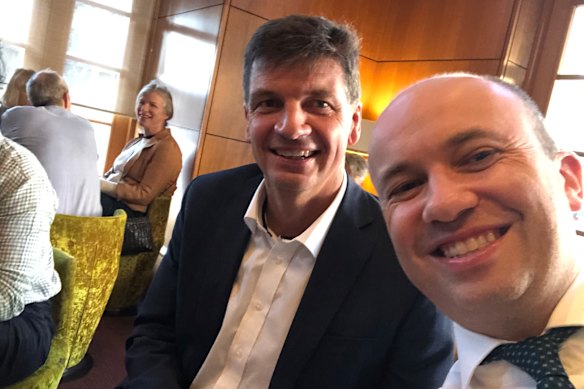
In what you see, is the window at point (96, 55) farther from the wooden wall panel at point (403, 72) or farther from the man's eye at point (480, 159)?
the man's eye at point (480, 159)

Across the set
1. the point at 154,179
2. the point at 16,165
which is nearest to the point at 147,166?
the point at 154,179

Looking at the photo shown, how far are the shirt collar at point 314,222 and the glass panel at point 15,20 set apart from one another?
3945 mm

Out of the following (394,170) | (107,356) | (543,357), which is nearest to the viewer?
(543,357)

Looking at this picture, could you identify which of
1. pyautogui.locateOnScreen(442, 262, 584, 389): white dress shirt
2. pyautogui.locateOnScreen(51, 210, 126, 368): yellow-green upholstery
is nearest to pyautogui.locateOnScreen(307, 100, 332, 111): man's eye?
pyautogui.locateOnScreen(442, 262, 584, 389): white dress shirt

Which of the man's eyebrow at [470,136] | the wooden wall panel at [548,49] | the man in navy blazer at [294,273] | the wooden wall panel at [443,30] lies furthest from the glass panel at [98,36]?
the man's eyebrow at [470,136]

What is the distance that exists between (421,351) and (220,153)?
2.95 metres

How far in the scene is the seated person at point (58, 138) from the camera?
2.53m

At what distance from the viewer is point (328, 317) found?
44.7 inches

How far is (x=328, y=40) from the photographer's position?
4.10 ft

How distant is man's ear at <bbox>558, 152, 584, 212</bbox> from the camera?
790 millimetres

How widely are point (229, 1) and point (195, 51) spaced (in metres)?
0.53

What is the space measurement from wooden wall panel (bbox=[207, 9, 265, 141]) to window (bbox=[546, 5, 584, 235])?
7.47ft

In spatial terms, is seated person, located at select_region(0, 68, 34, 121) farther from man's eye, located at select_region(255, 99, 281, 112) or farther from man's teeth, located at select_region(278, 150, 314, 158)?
man's teeth, located at select_region(278, 150, 314, 158)

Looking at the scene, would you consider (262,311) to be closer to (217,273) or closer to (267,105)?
(217,273)
